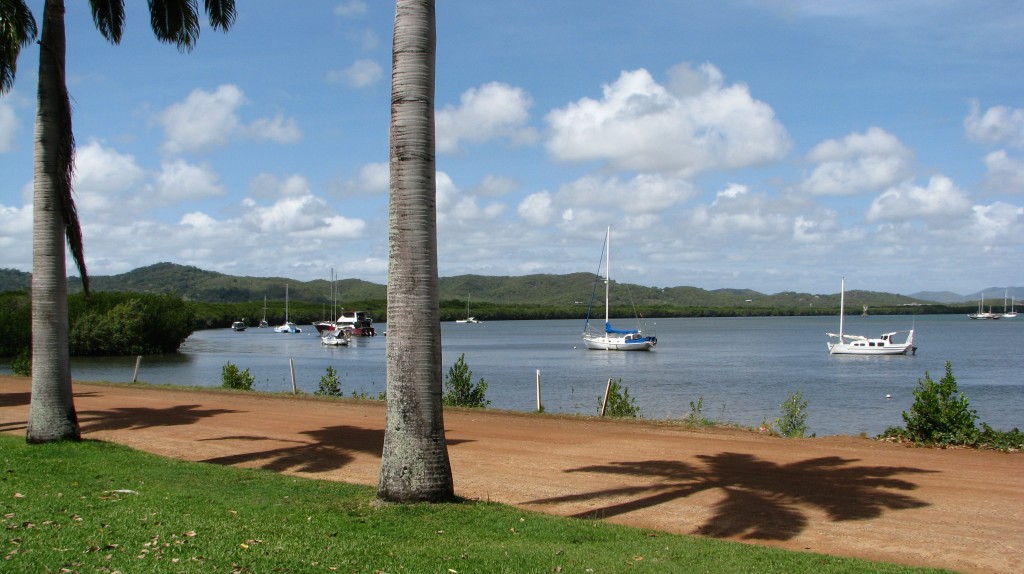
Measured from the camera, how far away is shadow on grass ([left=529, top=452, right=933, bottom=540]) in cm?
950

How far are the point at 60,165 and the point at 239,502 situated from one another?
7.39 metres

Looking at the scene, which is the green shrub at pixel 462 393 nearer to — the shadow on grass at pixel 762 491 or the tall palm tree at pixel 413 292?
the shadow on grass at pixel 762 491

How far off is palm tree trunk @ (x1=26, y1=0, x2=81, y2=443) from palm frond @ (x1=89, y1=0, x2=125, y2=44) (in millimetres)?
1747

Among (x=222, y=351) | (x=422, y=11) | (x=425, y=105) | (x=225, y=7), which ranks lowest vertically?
(x=222, y=351)

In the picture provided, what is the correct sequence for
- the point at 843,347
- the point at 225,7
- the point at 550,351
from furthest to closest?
the point at 550,351 → the point at 843,347 → the point at 225,7

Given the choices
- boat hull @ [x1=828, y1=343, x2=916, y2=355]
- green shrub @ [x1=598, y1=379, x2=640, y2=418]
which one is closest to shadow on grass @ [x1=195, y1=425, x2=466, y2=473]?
green shrub @ [x1=598, y1=379, x2=640, y2=418]

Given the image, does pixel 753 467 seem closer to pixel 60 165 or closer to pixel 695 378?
pixel 60 165

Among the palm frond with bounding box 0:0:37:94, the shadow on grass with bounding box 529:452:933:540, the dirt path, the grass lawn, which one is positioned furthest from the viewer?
the palm frond with bounding box 0:0:37:94

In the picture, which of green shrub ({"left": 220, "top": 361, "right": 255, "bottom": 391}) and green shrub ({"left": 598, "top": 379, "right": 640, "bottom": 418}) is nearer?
green shrub ({"left": 598, "top": 379, "right": 640, "bottom": 418})

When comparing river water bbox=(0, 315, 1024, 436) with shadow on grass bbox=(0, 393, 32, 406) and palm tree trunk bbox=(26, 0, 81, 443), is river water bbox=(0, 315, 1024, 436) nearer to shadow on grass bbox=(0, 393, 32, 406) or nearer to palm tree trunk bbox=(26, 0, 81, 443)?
shadow on grass bbox=(0, 393, 32, 406)

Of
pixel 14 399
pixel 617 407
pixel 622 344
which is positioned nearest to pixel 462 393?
pixel 617 407

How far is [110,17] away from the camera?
51.0 feet

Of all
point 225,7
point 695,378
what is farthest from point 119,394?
point 695,378

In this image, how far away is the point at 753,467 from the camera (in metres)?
12.8
